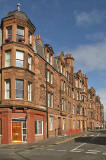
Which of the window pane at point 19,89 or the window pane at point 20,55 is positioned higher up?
the window pane at point 20,55

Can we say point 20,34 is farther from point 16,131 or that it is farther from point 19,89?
point 16,131

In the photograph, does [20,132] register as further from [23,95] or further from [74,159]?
[74,159]

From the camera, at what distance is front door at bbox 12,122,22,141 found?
23.8m

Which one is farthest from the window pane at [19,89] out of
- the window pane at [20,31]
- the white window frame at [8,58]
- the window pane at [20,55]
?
the window pane at [20,31]

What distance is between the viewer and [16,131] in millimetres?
23969

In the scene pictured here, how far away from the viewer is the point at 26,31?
2659 cm

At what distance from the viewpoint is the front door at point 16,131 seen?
2383 centimetres

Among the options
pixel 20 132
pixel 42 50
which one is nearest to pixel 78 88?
pixel 42 50

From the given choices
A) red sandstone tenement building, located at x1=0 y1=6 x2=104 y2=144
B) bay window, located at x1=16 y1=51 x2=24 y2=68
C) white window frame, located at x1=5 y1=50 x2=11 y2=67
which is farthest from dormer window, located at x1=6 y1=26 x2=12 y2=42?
bay window, located at x1=16 y1=51 x2=24 y2=68

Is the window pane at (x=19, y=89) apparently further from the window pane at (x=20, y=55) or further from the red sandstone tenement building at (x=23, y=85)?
the window pane at (x=20, y=55)

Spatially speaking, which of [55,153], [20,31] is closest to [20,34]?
[20,31]

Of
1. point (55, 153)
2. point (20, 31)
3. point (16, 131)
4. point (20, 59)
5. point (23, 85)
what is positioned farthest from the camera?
point (20, 31)

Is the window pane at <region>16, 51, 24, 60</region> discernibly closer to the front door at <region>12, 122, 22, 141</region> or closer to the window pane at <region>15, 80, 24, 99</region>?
the window pane at <region>15, 80, 24, 99</region>

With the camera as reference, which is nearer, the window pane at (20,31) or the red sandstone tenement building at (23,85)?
the red sandstone tenement building at (23,85)
